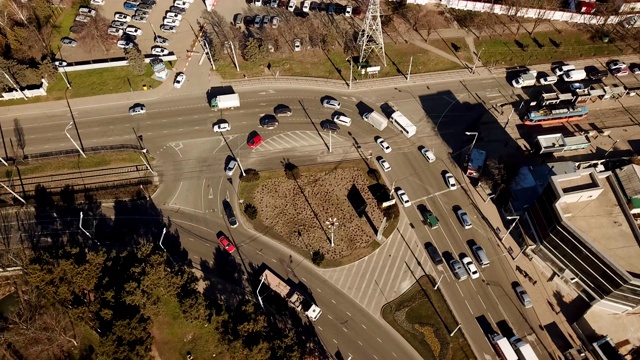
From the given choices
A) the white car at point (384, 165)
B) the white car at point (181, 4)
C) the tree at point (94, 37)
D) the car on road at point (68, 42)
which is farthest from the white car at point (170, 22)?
the white car at point (384, 165)

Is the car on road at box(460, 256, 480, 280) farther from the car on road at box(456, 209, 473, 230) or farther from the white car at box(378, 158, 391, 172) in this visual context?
the white car at box(378, 158, 391, 172)

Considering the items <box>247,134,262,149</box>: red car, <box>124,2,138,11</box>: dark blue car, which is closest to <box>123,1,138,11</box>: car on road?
<box>124,2,138,11</box>: dark blue car

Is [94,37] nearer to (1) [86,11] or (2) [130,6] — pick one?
(1) [86,11]

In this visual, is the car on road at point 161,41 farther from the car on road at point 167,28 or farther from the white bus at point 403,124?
the white bus at point 403,124

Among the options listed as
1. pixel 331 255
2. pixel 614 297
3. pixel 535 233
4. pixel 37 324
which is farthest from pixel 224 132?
pixel 614 297

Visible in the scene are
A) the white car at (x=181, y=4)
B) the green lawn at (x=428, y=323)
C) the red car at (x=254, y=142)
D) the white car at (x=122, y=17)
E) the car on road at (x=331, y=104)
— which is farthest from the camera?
the white car at (x=181, y=4)

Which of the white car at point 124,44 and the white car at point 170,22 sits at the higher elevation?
the white car at point 170,22
